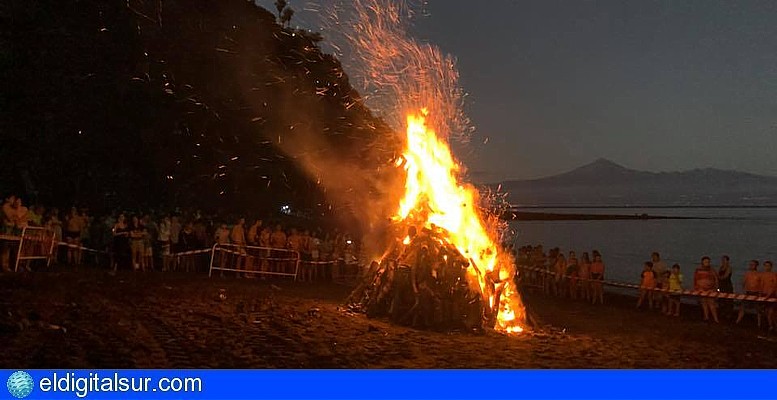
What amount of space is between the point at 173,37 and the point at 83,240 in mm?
12781

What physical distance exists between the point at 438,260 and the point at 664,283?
7.79 m

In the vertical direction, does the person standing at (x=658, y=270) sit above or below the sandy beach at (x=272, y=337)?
above

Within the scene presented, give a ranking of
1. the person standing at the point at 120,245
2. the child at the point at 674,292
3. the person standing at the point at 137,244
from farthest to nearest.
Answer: the person standing at the point at 137,244, the person standing at the point at 120,245, the child at the point at 674,292

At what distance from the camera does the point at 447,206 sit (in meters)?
13.3

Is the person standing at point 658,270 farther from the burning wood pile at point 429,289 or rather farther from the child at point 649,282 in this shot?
the burning wood pile at point 429,289

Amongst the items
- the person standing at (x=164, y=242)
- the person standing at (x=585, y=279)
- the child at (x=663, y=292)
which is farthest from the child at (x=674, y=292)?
the person standing at (x=164, y=242)

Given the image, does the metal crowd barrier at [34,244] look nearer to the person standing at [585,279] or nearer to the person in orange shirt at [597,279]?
the person standing at [585,279]

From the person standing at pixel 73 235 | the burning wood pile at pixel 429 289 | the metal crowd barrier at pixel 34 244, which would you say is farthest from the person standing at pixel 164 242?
the burning wood pile at pixel 429 289

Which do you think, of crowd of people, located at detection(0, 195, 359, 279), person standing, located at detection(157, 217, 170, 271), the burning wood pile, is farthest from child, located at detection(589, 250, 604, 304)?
person standing, located at detection(157, 217, 170, 271)

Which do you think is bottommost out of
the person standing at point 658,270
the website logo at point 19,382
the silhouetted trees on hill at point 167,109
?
the website logo at point 19,382

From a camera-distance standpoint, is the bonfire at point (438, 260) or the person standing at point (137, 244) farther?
the person standing at point (137, 244)

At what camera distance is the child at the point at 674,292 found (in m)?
16.3

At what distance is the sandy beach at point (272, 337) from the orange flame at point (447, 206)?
1167mm

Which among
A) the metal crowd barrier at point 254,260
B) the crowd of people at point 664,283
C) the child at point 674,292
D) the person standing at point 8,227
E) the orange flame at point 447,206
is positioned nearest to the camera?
the orange flame at point 447,206
